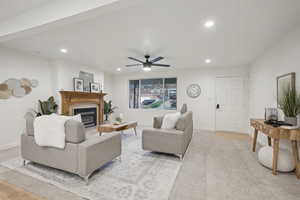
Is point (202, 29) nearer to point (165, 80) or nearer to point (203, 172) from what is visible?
point (203, 172)

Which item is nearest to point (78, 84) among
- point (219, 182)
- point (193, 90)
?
point (193, 90)

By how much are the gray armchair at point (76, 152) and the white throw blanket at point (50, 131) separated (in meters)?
0.07

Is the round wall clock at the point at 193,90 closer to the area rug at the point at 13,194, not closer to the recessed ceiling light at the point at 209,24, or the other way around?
the recessed ceiling light at the point at 209,24

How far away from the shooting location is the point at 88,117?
5.45 m

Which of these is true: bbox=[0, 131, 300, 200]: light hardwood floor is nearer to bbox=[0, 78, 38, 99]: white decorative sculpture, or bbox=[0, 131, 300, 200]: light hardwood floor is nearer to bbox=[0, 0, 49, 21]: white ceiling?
bbox=[0, 78, 38, 99]: white decorative sculpture

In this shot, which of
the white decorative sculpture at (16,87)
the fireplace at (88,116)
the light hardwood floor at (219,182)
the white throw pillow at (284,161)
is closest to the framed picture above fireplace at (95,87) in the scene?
the fireplace at (88,116)

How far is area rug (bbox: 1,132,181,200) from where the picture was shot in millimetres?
1753

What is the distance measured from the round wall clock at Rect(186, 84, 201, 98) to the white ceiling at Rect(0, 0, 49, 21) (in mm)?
5037

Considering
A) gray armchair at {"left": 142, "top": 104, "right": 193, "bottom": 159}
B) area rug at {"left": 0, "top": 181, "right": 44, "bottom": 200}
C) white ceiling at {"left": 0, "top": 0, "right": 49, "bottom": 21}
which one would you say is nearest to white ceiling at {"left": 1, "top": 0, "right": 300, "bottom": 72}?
white ceiling at {"left": 0, "top": 0, "right": 49, "bottom": 21}

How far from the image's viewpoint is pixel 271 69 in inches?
126

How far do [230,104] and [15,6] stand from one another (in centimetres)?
607

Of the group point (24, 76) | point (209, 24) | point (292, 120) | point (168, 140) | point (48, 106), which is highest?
point (209, 24)

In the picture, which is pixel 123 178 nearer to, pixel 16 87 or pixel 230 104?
pixel 16 87

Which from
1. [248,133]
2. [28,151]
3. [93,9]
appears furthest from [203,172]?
[248,133]
